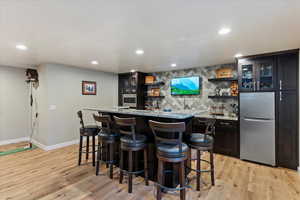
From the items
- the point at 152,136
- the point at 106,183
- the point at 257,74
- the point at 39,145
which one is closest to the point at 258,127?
the point at 257,74

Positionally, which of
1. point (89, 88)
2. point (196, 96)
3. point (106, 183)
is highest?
point (89, 88)

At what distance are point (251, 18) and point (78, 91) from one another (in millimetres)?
4669

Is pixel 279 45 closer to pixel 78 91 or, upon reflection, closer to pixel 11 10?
pixel 11 10

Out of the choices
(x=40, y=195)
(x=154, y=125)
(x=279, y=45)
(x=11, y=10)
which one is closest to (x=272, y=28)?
(x=279, y=45)

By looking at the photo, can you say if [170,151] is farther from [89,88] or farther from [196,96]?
[89,88]

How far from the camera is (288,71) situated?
303cm

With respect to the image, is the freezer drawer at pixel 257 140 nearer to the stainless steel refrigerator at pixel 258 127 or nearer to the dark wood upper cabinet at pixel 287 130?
the stainless steel refrigerator at pixel 258 127

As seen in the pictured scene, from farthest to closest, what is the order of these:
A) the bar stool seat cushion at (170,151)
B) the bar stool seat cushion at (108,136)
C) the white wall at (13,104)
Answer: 1. the white wall at (13,104)
2. the bar stool seat cushion at (108,136)
3. the bar stool seat cushion at (170,151)

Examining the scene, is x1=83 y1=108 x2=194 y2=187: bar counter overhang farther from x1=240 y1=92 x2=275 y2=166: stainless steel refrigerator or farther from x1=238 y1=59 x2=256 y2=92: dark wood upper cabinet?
x1=238 y1=59 x2=256 y2=92: dark wood upper cabinet

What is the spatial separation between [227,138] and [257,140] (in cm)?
61

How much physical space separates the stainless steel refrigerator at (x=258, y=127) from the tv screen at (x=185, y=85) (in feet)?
4.59

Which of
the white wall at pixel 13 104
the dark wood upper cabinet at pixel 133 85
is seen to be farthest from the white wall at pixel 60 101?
the dark wood upper cabinet at pixel 133 85

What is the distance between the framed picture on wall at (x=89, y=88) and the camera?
16.1 ft

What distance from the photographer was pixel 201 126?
3.96 m
